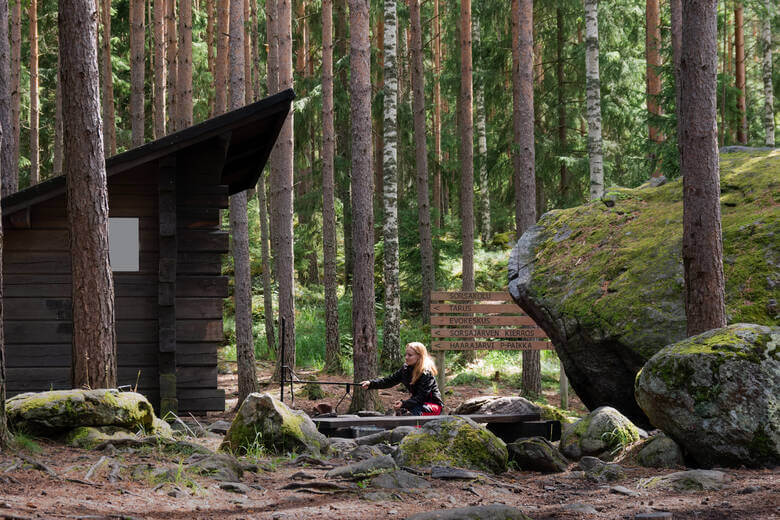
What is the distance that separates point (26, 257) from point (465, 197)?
11818mm

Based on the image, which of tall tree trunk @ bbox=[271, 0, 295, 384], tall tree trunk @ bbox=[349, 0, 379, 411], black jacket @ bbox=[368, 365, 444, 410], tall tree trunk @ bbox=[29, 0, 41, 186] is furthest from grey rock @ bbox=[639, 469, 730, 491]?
tall tree trunk @ bbox=[29, 0, 41, 186]

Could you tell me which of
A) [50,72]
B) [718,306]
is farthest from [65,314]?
[50,72]

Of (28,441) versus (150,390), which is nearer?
(28,441)

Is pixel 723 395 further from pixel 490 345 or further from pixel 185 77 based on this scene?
pixel 185 77

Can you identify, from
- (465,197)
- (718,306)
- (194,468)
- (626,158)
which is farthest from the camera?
(626,158)

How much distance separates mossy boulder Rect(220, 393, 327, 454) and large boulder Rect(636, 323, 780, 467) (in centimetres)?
351

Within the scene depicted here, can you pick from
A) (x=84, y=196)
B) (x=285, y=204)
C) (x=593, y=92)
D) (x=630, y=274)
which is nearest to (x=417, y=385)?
(x=630, y=274)

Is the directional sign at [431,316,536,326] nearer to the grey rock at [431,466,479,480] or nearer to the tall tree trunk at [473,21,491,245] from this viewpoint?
the grey rock at [431,466,479,480]

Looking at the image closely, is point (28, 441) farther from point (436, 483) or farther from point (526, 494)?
point (526, 494)

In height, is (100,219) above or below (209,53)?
below

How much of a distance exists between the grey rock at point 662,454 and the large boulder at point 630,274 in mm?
1297

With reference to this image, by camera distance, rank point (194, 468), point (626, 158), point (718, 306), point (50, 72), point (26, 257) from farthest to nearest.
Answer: point (50, 72), point (626, 158), point (26, 257), point (718, 306), point (194, 468)

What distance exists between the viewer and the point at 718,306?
7.93 metres

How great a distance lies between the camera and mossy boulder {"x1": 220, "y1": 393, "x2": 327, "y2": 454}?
297 inches
